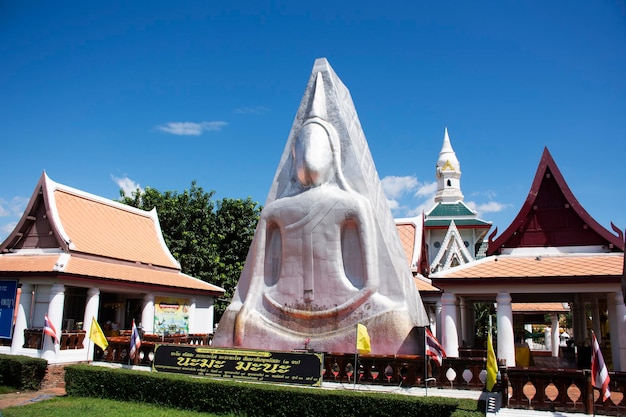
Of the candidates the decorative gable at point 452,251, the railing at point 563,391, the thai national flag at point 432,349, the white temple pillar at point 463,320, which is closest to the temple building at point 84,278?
the thai national flag at point 432,349

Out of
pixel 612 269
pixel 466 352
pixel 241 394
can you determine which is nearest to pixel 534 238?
pixel 612 269

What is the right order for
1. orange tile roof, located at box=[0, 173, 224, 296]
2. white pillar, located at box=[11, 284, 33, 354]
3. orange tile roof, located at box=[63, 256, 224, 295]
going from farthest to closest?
orange tile roof, located at box=[0, 173, 224, 296], orange tile roof, located at box=[63, 256, 224, 295], white pillar, located at box=[11, 284, 33, 354]

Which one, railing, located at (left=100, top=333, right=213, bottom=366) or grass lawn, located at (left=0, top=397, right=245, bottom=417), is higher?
railing, located at (left=100, top=333, right=213, bottom=366)

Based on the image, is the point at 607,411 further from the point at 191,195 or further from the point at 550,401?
the point at 191,195

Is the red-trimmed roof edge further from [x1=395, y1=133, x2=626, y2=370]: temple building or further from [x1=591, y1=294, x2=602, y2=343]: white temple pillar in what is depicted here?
[x1=591, y1=294, x2=602, y2=343]: white temple pillar

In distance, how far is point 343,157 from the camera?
17062 millimetres

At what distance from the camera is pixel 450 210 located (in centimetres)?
4966

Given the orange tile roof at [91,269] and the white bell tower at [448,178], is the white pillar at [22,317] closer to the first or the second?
the orange tile roof at [91,269]

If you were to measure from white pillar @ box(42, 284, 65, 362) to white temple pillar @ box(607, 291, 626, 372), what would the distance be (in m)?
17.3

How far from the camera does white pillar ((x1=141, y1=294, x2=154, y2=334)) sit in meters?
22.7

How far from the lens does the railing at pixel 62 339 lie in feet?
58.5

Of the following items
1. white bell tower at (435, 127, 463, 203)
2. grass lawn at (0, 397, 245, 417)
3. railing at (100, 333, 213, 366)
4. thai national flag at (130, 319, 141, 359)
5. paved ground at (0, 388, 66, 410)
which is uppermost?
white bell tower at (435, 127, 463, 203)

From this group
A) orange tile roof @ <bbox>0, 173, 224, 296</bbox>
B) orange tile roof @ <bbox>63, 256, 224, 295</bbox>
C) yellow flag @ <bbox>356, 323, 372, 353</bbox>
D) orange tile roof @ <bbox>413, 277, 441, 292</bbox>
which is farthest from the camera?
orange tile roof @ <bbox>413, 277, 441, 292</bbox>

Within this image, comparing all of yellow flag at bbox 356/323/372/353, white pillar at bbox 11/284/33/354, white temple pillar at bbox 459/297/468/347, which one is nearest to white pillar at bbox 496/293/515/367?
yellow flag at bbox 356/323/372/353
